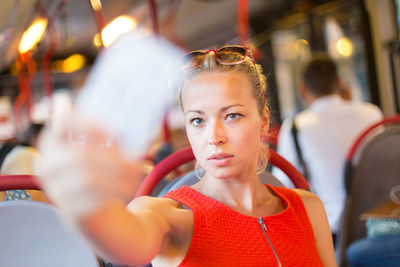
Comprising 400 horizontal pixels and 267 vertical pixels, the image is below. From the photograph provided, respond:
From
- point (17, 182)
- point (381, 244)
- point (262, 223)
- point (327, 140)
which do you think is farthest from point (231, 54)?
point (327, 140)

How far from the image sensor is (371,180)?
2.43 m

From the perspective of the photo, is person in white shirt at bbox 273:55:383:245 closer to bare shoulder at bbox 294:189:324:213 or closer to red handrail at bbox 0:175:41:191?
bare shoulder at bbox 294:189:324:213

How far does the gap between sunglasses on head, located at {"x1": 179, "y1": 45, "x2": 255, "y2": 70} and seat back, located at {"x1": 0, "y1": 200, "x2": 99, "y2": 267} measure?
1.60 ft

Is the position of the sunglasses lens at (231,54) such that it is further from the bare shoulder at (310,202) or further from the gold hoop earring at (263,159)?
the bare shoulder at (310,202)

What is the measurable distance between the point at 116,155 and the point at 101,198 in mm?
69

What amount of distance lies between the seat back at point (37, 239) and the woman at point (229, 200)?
0.23 meters

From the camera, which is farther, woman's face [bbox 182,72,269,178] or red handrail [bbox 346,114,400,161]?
red handrail [bbox 346,114,400,161]

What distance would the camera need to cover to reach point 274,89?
725 centimetres

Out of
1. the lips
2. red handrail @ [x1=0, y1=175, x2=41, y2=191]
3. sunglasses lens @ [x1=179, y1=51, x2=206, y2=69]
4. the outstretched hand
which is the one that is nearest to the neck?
the lips

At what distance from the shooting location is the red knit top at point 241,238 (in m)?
1.07

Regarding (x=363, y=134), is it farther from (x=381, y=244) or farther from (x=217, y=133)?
(x=217, y=133)

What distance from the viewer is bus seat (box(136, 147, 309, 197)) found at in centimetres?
140

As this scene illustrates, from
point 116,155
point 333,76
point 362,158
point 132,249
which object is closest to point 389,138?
point 362,158

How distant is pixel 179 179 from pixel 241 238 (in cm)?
38
